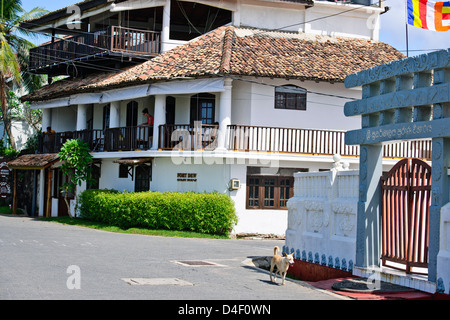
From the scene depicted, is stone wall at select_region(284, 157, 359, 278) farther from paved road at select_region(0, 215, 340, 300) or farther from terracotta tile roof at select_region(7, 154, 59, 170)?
terracotta tile roof at select_region(7, 154, 59, 170)

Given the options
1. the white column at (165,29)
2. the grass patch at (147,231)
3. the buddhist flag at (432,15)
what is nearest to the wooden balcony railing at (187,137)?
the grass patch at (147,231)

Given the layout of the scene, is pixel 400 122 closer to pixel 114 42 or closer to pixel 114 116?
pixel 114 42

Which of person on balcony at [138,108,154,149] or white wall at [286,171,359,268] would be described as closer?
white wall at [286,171,359,268]

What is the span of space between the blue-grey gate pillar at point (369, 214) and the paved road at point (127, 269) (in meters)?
1.17

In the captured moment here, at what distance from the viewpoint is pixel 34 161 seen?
30.8m

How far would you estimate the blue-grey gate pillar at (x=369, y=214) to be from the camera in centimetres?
1199

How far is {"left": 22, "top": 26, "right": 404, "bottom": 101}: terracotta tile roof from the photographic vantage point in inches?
999

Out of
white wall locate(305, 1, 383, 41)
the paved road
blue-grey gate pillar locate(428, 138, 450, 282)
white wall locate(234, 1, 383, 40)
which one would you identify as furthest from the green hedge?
blue-grey gate pillar locate(428, 138, 450, 282)

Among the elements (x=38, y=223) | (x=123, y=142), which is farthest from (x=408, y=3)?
(x=38, y=223)

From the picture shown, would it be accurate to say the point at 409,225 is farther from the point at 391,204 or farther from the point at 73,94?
the point at 73,94

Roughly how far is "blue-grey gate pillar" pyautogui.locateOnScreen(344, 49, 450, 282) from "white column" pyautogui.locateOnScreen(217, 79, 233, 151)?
12.2 m

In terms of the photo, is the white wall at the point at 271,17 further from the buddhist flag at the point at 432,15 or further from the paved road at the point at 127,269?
the buddhist flag at the point at 432,15

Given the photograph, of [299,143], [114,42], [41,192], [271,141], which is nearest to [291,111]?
[299,143]

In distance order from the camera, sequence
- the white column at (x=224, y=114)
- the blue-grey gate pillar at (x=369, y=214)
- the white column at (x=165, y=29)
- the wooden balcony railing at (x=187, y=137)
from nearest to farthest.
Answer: the blue-grey gate pillar at (x=369, y=214)
the white column at (x=224, y=114)
the wooden balcony railing at (x=187, y=137)
the white column at (x=165, y=29)
